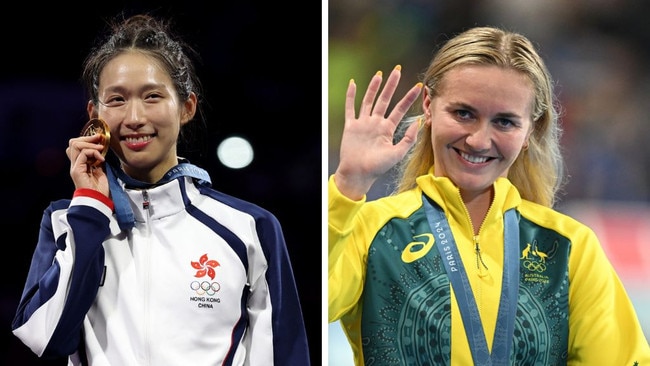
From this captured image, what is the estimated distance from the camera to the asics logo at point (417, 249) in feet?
8.86

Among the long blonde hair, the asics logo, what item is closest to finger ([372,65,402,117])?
the long blonde hair

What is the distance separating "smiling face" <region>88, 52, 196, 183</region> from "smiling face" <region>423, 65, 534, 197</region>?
0.84 metres

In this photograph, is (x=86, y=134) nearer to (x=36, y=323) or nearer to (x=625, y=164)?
(x=36, y=323)

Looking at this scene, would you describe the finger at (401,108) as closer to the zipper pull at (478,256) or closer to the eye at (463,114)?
the eye at (463,114)

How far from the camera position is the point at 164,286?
250 cm

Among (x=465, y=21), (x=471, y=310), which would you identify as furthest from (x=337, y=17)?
(x=471, y=310)

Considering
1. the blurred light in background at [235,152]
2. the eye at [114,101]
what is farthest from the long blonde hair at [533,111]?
the eye at [114,101]

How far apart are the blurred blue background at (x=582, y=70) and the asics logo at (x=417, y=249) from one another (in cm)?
20

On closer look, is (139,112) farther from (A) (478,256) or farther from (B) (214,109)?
(A) (478,256)

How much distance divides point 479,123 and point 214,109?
82cm

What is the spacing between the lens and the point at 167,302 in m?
2.49

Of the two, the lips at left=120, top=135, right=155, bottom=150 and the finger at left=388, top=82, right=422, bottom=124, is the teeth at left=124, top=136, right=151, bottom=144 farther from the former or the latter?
the finger at left=388, top=82, right=422, bottom=124

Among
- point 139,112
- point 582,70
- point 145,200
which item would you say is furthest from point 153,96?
point 582,70

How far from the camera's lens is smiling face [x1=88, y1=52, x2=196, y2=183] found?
2.53 m
